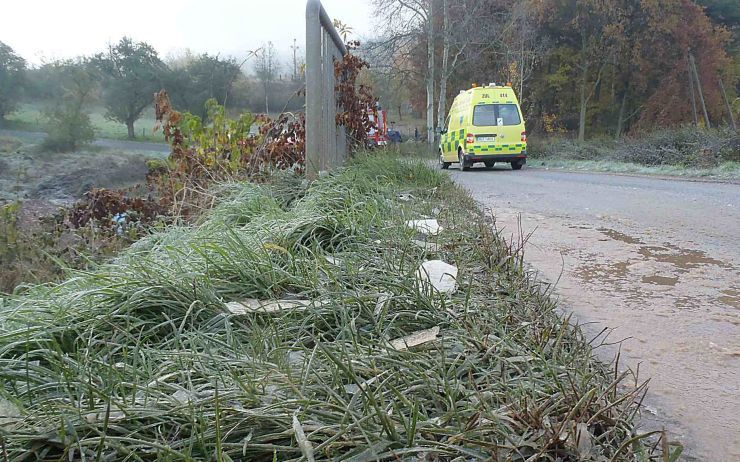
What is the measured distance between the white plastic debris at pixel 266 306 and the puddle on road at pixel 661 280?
1819 millimetres

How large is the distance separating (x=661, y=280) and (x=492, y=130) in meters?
12.9

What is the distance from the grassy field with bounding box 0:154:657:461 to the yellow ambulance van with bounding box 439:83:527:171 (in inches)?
517

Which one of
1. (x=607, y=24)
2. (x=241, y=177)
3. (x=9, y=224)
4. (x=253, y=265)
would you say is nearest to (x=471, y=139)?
(x=241, y=177)

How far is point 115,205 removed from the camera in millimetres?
4738

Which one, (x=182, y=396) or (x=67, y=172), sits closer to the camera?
(x=182, y=396)

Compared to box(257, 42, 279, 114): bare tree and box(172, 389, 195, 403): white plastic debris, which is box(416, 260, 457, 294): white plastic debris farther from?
box(257, 42, 279, 114): bare tree

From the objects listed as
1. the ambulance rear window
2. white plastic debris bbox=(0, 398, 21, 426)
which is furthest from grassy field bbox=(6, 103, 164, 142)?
the ambulance rear window

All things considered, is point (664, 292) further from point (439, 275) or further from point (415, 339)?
point (415, 339)

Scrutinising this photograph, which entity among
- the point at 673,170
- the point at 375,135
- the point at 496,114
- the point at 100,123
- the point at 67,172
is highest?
the point at 496,114

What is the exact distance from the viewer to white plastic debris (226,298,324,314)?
69.7 inches

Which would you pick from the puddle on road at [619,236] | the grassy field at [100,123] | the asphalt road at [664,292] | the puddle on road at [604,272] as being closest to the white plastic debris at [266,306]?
the asphalt road at [664,292]

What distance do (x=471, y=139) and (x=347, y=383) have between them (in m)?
14.4

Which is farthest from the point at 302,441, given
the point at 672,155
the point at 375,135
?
the point at 672,155

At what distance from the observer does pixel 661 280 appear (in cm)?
287
